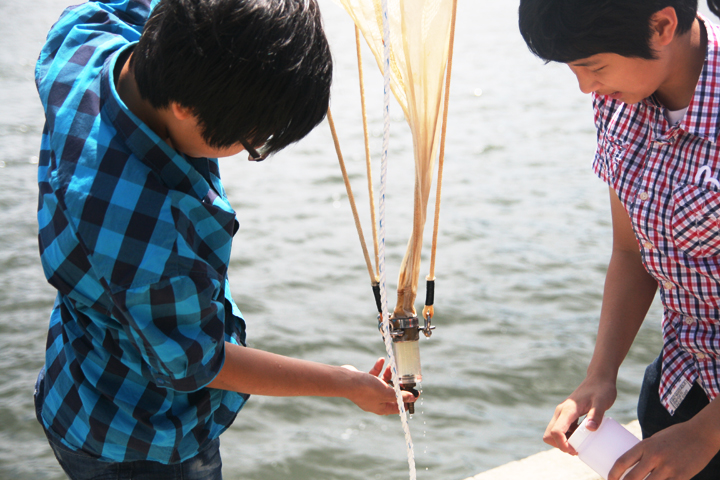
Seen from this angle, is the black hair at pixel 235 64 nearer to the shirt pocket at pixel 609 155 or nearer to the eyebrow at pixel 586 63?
the eyebrow at pixel 586 63

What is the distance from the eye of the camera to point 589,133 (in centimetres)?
755

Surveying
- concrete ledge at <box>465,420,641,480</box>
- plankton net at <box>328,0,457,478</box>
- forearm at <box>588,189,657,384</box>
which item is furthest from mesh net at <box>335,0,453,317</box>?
concrete ledge at <box>465,420,641,480</box>

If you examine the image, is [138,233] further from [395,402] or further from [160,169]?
[395,402]

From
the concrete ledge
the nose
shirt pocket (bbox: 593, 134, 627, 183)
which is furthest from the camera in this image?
the concrete ledge

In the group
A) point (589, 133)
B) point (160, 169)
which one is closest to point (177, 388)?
point (160, 169)

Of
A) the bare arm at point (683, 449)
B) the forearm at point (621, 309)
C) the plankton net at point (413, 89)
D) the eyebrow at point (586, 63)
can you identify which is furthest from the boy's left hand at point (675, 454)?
the eyebrow at point (586, 63)

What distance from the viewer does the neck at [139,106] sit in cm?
108

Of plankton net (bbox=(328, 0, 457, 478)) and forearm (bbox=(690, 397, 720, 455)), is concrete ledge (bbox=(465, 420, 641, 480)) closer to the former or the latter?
plankton net (bbox=(328, 0, 457, 478))

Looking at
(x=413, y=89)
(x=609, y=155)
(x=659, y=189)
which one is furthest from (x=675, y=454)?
(x=413, y=89)

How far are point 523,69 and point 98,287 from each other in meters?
9.91

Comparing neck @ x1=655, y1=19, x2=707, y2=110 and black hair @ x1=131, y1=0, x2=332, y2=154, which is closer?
black hair @ x1=131, y1=0, x2=332, y2=154

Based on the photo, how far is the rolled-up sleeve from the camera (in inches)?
39.1

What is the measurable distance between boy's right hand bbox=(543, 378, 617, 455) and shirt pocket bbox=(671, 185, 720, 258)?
0.32 m

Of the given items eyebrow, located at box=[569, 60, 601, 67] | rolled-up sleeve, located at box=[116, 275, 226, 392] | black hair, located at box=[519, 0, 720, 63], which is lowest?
rolled-up sleeve, located at box=[116, 275, 226, 392]
